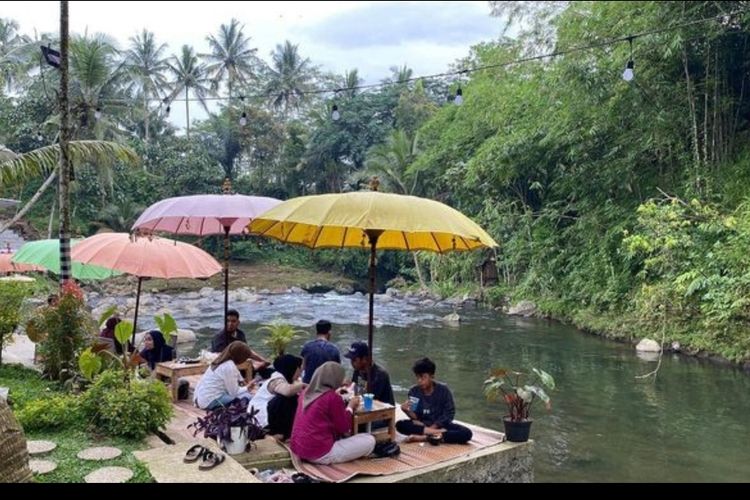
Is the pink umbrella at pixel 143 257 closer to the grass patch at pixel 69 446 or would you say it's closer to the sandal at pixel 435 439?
the grass patch at pixel 69 446

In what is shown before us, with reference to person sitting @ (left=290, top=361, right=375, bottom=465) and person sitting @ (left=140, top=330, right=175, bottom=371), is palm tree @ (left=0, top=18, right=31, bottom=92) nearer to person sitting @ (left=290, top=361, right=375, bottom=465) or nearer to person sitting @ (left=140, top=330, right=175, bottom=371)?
person sitting @ (left=140, top=330, right=175, bottom=371)

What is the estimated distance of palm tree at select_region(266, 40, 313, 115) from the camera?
33438 millimetres

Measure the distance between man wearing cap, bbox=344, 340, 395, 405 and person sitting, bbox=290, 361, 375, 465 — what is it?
2.33ft

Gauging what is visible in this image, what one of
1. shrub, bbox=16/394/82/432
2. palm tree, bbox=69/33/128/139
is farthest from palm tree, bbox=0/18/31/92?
shrub, bbox=16/394/82/432

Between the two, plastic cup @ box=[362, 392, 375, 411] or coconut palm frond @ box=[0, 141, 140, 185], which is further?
coconut palm frond @ box=[0, 141, 140, 185]

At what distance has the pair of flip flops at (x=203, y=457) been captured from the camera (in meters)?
3.55

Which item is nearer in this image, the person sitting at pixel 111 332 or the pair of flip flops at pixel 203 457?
the pair of flip flops at pixel 203 457

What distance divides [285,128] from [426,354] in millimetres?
20899

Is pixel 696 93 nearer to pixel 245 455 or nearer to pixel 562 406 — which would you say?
pixel 562 406

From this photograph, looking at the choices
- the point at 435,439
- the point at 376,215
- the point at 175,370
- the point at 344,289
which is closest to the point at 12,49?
the point at 175,370

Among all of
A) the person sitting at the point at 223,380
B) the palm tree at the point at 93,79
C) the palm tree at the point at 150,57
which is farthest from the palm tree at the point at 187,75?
the person sitting at the point at 223,380

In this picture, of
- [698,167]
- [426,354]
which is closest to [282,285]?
[426,354]

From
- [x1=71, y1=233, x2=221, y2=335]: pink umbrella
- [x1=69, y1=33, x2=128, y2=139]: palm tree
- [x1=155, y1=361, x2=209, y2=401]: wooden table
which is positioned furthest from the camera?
[x1=69, y1=33, x2=128, y2=139]: palm tree

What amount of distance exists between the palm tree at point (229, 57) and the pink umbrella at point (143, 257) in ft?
95.8
